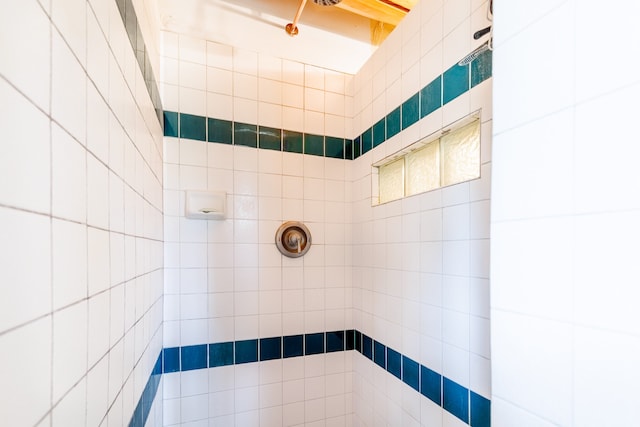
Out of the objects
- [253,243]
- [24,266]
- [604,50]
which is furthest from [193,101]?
[604,50]

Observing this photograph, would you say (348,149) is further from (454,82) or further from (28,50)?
(28,50)

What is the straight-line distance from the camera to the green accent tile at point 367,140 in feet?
6.53

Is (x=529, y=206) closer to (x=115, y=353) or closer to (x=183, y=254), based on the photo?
(x=115, y=353)

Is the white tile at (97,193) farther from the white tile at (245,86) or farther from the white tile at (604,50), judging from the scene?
the white tile at (245,86)

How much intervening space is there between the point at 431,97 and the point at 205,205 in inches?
53.6

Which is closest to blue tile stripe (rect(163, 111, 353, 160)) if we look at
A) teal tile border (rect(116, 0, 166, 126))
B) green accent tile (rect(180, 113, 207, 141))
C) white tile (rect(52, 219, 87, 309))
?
green accent tile (rect(180, 113, 207, 141))

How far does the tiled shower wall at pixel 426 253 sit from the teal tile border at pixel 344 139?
2 centimetres

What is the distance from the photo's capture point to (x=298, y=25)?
7.18 feet

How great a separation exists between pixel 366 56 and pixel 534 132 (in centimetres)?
207

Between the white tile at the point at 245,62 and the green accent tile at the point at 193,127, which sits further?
the white tile at the point at 245,62

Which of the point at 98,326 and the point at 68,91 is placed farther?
the point at 98,326

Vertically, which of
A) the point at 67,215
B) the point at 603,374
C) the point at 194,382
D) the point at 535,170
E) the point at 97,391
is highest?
the point at 535,170

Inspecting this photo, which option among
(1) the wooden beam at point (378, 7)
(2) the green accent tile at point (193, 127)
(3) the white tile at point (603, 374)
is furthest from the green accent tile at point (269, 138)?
(3) the white tile at point (603, 374)

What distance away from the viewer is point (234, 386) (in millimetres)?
1838
